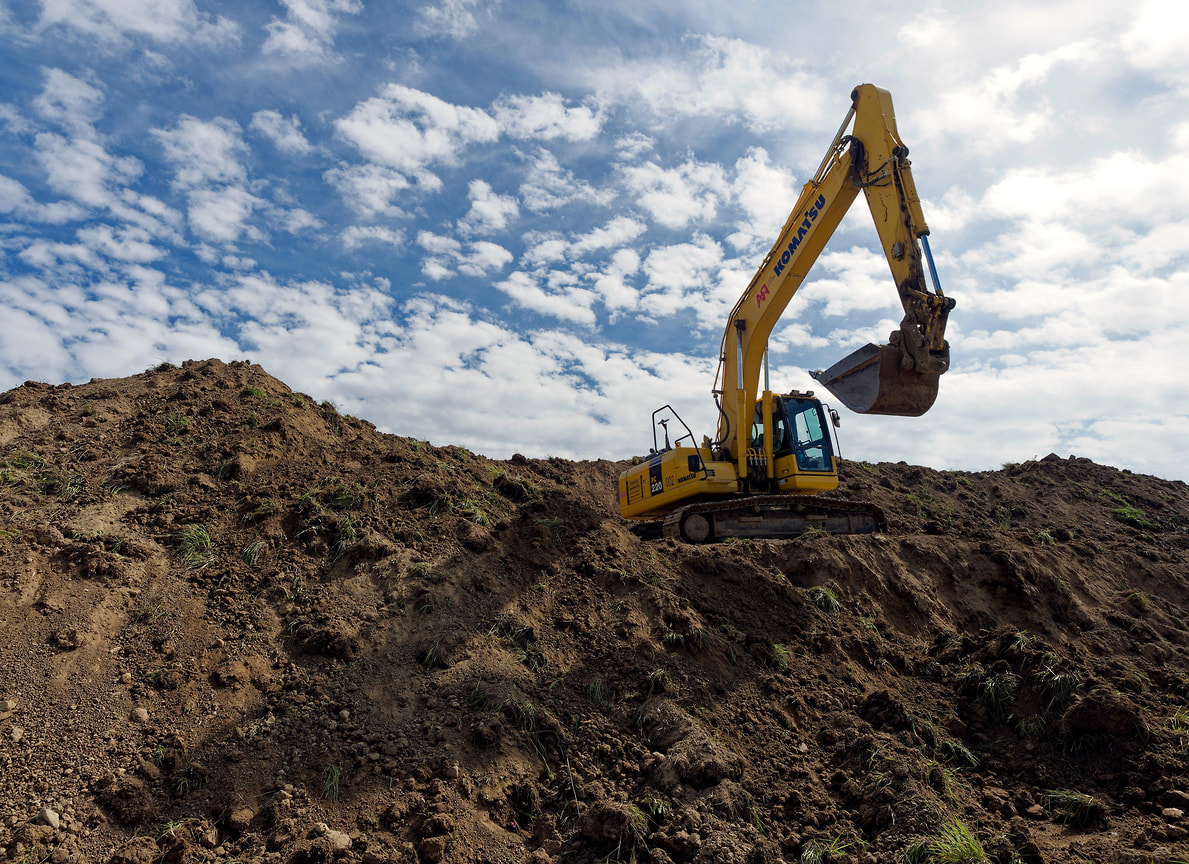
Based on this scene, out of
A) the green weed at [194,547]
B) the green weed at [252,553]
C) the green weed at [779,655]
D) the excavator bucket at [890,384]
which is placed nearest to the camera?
the green weed at [194,547]

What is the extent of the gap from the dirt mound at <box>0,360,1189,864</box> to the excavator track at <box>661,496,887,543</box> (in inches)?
68.7

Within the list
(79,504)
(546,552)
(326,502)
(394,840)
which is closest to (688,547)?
(546,552)

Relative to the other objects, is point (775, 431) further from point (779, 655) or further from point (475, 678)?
point (475, 678)

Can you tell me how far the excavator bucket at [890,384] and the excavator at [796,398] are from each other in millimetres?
14

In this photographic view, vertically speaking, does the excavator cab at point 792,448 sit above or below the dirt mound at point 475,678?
above

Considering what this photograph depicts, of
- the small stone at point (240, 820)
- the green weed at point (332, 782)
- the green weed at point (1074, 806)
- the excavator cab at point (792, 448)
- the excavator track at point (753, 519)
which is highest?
the excavator cab at point (792, 448)

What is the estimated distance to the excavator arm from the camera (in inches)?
353

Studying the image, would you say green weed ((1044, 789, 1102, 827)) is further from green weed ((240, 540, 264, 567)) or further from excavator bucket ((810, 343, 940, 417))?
green weed ((240, 540, 264, 567))

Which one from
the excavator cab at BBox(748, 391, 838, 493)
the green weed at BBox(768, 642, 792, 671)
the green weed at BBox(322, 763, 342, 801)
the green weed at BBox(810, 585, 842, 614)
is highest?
the excavator cab at BBox(748, 391, 838, 493)

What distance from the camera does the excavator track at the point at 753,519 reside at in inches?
466

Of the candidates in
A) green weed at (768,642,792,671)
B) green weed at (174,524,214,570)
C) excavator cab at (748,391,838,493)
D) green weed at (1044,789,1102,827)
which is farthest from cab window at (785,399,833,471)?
green weed at (174,524,214,570)

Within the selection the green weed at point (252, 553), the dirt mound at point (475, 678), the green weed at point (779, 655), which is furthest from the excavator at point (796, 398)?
the green weed at point (252, 553)

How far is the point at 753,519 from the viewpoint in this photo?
12.0 meters

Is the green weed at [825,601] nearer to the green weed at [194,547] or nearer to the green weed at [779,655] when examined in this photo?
the green weed at [779,655]
